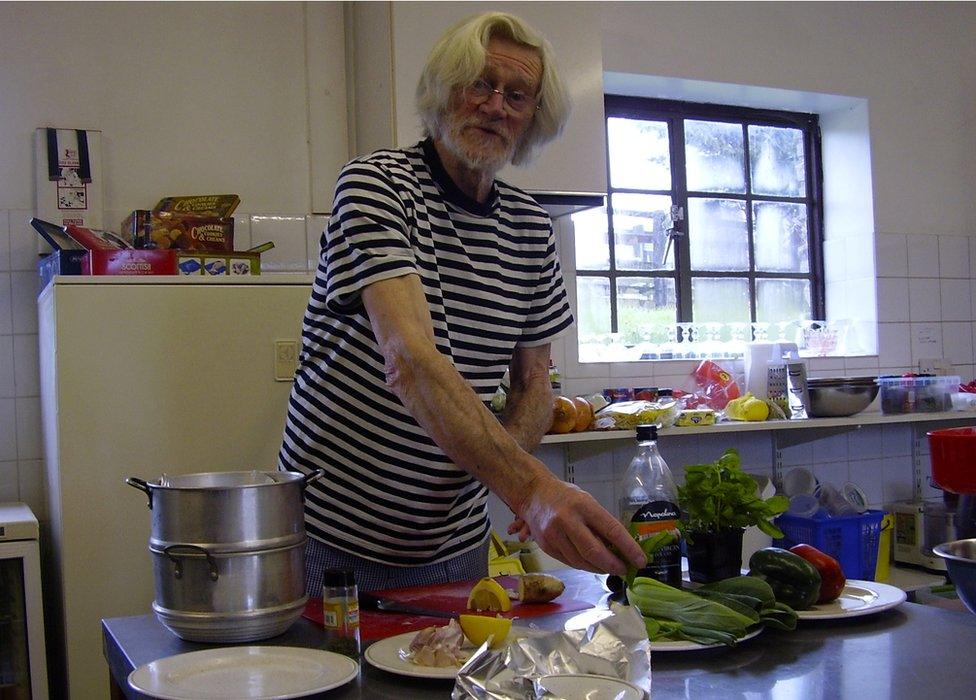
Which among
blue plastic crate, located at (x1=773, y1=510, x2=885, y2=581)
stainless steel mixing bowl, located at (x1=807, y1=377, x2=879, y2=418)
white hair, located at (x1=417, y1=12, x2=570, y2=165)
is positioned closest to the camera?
white hair, located at (x1=417, y1=12, x2=570, y2=165)

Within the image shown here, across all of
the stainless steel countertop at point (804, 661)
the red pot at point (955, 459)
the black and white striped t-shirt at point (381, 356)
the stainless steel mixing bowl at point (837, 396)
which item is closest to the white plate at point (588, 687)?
the stainless steel countertop at point (804, 661)

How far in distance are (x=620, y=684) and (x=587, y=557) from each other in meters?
0.19

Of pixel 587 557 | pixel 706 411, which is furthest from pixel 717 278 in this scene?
pixel 587 557

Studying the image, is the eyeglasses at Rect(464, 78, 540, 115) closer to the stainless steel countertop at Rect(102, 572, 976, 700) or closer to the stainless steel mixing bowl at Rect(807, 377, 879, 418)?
the stainless steel countertop at Rect(102, 572, 976, 700)

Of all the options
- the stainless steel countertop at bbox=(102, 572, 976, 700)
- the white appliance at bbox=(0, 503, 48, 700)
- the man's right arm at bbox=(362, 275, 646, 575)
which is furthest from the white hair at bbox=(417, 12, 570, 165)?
the white appliance at bbox=(0, 503, 48, 700)

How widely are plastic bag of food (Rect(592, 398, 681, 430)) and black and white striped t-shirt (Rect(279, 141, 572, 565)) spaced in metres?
1.22

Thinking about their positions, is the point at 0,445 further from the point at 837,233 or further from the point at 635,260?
the point at 837,233

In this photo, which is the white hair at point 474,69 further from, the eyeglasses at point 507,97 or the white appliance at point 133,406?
the white appliance at point 133,406

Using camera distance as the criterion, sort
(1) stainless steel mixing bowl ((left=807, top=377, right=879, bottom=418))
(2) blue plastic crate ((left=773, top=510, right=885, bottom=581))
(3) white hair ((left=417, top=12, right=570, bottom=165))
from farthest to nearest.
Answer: (1) stainless steel mixing bowl ((left=807, top=377, right=879, bottom=418)) < (2) blue plastic crate ((left=773, top=510, right=885, bottom=581)) < (3) white hair ((left=417, top=12, right=570, bottom=165))

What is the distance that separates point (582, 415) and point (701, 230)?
1.18 m

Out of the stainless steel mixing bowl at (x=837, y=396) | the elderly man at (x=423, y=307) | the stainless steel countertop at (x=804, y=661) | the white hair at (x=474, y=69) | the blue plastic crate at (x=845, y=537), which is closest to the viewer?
the stainless steel countertop at (x=804, y=661)

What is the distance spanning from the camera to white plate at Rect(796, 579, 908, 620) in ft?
3.83

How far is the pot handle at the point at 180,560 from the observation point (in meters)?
1.10

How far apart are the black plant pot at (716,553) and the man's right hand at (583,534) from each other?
274 mm
